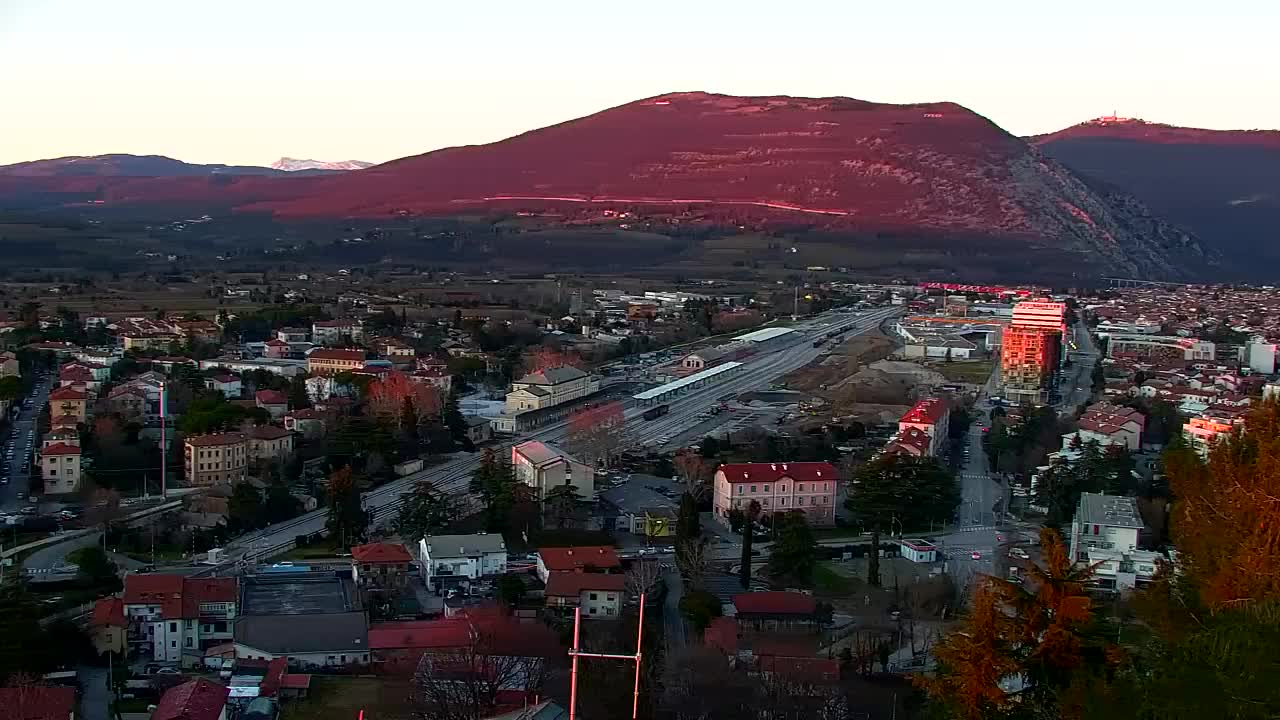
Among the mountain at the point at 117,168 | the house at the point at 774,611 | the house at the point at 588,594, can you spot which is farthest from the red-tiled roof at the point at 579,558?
the mountain at the point at 117,168

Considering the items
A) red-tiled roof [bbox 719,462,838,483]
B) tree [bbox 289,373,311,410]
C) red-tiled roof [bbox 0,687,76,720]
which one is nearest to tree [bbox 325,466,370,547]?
red-tiled roof [bbox 719,462,838,483]

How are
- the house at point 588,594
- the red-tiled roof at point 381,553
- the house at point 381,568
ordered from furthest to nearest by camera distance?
1. the red-tiled roof at point 381,553
2. the house at point 381,568
3. the house at point 588,594

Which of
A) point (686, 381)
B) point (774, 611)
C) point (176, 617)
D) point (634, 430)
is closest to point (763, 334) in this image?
point (686, 381)

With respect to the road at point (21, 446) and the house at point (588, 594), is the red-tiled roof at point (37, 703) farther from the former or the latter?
the road at point (21, 446)

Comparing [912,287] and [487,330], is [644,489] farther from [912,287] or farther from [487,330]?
[912,287]

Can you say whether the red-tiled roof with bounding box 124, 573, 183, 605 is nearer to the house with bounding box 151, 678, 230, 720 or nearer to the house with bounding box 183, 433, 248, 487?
the house with bounding box 151, 678, 230, 720

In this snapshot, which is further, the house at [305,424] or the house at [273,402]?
the house at [273,402]

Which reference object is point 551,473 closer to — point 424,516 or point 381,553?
point 424,516
